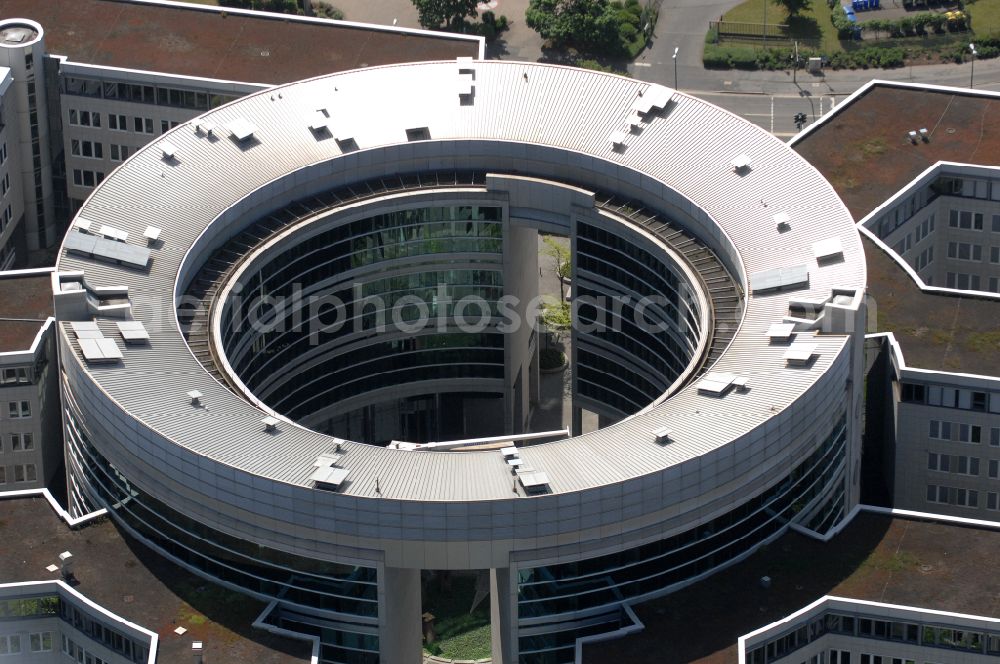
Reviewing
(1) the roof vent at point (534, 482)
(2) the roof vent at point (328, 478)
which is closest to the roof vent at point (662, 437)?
(1) the roof vent at point (534, 482)

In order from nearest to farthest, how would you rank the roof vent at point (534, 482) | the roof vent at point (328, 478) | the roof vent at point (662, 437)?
the roof vent at point (328, 478) → the roof vent at point (534, 482) → the roof vent at point (662, 437)

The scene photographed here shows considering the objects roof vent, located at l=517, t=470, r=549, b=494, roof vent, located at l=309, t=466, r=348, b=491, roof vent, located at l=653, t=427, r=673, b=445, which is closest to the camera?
roof vent, located at l=309, t=466, r=348, b=491

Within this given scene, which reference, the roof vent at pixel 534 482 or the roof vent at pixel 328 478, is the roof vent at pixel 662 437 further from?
the roof vent at pixel 328 478

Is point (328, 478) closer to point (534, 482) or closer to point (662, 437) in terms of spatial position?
point (534, 482)

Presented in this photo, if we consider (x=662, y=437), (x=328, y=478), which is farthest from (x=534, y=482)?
(x=328, y=478)

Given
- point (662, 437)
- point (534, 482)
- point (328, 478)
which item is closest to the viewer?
point (328, 478)

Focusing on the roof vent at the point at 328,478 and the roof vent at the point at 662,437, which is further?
the roof vent at the point at 662,437

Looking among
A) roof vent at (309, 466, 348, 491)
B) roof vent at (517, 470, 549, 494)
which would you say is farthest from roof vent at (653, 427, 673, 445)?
roof vent at (309, 466, 348, 491)

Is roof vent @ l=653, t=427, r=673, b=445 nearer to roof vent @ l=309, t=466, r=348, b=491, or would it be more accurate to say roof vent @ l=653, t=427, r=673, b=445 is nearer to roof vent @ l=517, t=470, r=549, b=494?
roof vent @ l=517, t=470, r=549, b=494

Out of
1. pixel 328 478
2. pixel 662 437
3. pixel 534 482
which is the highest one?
pixel 662 437

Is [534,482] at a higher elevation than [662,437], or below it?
below

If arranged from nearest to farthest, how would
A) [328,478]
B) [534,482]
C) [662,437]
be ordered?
[328,478] → [534,482] → [662,437]

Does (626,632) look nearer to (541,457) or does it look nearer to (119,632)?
(541,457)

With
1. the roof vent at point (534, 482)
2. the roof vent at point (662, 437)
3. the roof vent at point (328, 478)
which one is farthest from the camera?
the roof vent at point (662, 437)
